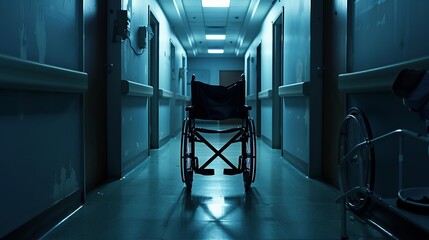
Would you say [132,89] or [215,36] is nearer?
[132,89]

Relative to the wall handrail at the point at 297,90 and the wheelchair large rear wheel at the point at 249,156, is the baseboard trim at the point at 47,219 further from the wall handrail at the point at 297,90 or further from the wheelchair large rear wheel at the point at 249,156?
the wall handrail at the point at 297,90

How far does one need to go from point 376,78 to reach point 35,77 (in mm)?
2020

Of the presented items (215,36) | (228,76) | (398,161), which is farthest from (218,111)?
(228,76)

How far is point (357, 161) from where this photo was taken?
2.63 m

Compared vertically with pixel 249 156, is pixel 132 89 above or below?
above

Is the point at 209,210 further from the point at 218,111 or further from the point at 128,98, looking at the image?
the point at 128,98

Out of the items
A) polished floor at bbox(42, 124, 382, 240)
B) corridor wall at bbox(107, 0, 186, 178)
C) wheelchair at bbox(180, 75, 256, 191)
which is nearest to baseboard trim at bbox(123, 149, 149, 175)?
corridor wall at bbox(107, 0, 186, 178)

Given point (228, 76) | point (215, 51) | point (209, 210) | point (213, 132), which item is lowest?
point (209, 210)

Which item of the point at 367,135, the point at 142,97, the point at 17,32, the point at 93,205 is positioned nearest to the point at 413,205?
the point at 367,135

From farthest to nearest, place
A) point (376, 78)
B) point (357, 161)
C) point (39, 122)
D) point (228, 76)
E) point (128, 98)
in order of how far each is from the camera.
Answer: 1. point (228, 76)
2. point (128, 98)
3. point (357, 161)
4. point (376, 78)
5. point (39, 122)

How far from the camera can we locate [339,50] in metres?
3.65

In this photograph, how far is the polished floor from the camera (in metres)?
2.43

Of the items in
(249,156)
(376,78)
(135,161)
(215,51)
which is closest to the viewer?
(376,78)

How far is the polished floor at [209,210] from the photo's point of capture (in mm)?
2432
